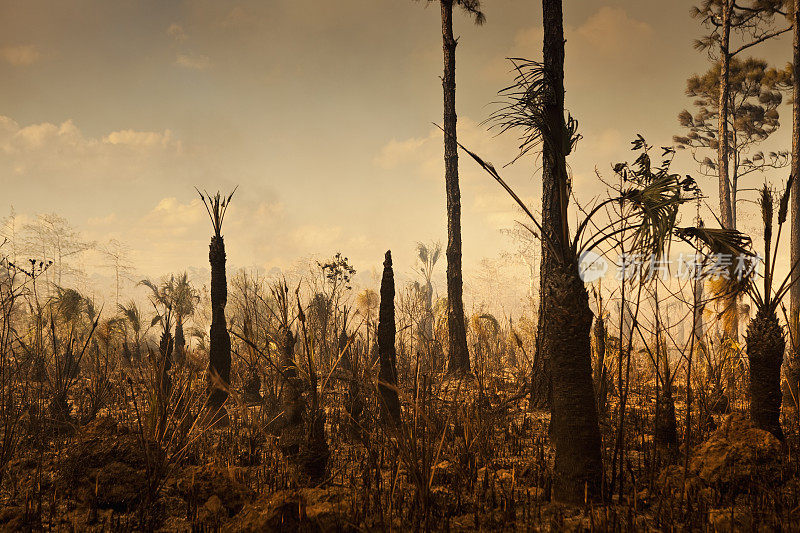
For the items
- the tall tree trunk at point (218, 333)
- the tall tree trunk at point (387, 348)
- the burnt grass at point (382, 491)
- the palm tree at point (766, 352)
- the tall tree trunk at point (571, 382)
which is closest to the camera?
the burnt grass at point (382, 491)

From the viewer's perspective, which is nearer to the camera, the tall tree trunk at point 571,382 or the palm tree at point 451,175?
the tall tree trunk at point 571,382

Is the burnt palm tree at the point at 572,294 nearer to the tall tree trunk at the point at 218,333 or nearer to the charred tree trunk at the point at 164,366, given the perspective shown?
the charred tree trunk at the point at 164,366

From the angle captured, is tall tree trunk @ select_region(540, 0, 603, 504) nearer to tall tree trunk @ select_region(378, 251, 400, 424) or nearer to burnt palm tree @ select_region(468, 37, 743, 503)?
burnt palm tree @ select_region(468, 37, 743, 503)

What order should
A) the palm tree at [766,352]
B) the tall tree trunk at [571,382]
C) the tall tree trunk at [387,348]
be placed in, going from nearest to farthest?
the tall tree trunk at [571,382] < the palm tree at [766,352] < the tall tree trunk at [387,348]

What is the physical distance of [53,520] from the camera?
3.07 metres

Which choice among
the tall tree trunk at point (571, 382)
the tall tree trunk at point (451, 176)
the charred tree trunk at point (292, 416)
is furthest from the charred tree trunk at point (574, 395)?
the tall tree trunk at point (451, 176)

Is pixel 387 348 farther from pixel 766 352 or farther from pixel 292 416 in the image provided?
pixel 766 352

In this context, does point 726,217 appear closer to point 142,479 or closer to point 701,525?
point 701,525

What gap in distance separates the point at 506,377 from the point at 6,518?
855cm

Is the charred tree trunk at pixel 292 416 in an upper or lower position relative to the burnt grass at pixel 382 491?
upper

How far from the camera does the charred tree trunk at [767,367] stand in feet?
Result: 13.2

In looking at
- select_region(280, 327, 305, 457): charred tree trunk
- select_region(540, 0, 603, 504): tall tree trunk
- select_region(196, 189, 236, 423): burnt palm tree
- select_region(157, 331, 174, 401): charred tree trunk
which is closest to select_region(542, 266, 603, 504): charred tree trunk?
select_region(540, 0, 603, 504): tall tree trunk

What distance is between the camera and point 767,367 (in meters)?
4.08

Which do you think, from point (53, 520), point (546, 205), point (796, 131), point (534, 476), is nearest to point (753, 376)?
point (534, 476)
